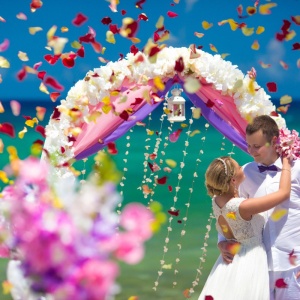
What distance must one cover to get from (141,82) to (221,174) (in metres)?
0.69

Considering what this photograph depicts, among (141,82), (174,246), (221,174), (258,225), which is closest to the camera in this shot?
(221,174)

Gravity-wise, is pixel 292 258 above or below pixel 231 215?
below

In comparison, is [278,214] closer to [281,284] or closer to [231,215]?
[231,215]

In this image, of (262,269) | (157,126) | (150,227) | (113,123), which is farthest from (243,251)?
(157,126)

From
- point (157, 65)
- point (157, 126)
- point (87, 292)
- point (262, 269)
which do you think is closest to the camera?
point (87, 292)

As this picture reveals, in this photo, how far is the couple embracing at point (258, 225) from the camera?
9.55ft

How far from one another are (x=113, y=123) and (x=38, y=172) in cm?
213

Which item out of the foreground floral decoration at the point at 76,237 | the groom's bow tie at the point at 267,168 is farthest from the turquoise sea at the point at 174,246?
the foreground floral decoration at the point at 76,237

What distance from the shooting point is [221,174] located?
289cm

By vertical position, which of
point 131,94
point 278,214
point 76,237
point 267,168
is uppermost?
point 131,94

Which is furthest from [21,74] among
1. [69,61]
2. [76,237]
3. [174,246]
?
[174,246]

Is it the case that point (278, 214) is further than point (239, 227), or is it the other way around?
point (239, 227)

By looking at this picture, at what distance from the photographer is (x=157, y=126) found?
82.2ft

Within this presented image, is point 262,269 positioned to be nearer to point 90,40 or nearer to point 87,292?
point 90,40
